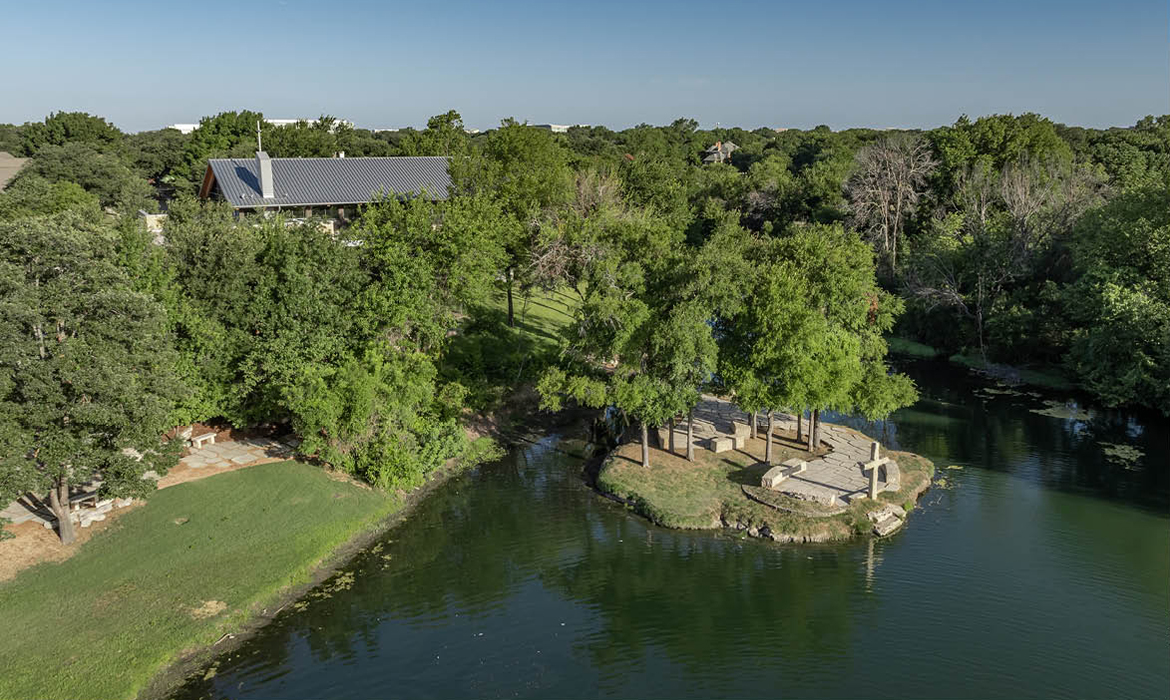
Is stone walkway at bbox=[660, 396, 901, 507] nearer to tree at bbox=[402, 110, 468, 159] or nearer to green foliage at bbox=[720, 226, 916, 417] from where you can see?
green foliage at bbox=[720, 226, 916, 417]

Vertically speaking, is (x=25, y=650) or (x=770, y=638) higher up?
(x=25, y=650)

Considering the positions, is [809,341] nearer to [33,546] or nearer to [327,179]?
[33,546]

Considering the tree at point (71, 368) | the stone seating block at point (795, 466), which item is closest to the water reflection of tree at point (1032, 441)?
the stone seating block at point (795, 466)

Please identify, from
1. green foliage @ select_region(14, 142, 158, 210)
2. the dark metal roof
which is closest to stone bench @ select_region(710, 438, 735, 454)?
the dark metal roof

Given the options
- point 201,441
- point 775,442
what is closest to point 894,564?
point 775,442

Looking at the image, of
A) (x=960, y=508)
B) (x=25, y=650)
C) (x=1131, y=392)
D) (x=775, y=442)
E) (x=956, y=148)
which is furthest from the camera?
(x=956, y=148)

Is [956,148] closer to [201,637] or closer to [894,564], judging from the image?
[894,564]

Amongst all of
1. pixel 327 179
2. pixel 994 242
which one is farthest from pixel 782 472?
pixel 327 179
